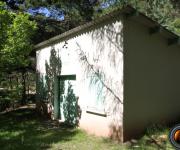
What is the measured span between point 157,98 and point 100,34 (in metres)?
3.00

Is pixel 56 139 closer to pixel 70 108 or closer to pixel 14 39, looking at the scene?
pixel 70 108

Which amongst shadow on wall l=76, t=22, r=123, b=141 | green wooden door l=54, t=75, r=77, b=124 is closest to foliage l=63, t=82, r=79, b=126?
green wooden door l=54, t=75, r=77, b=124

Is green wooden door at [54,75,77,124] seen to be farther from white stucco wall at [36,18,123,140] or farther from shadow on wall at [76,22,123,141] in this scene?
shadow on wall at [76,22,123,141]

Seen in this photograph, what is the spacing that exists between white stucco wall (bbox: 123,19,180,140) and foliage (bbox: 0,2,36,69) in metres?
5.83

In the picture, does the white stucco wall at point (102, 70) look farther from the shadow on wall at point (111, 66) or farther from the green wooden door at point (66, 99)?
the green wooden door at point (66, 99)

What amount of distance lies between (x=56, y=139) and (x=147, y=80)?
3.67m

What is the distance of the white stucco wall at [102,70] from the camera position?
884cm

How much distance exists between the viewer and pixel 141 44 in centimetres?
938

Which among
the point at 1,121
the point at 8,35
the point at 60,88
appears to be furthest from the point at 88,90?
the point at 1,121

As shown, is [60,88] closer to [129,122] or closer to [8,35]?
[8,35]

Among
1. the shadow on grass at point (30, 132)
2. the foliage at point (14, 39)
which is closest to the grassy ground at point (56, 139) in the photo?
the shadow on grass at point (30, 132)

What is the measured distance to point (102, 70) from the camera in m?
9.69

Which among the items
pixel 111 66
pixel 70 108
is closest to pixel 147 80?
pixel 111 66

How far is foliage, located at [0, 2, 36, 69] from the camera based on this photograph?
12148 mm
